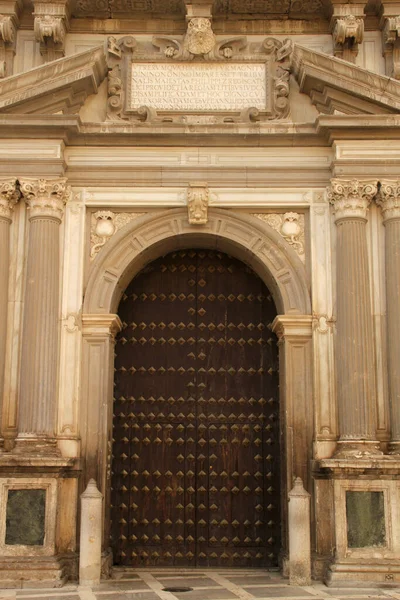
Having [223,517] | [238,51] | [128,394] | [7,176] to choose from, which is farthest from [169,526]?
[238,51]

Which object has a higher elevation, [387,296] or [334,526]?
[387,296]

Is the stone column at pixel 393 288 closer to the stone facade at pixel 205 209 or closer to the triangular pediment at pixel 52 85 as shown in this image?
the stone facade at pixel 205 209

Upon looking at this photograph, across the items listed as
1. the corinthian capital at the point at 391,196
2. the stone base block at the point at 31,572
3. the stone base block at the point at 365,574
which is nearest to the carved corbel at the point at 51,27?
the corinthian capital at the point at 391,196

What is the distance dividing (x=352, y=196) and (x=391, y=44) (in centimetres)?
263

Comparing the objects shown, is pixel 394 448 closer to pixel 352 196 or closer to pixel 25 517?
pixel 352 196

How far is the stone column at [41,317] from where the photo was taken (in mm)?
11469

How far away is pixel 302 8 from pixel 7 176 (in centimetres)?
517

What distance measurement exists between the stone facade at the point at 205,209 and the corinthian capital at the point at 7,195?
5 centimetres

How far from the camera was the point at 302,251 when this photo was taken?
40.8ft

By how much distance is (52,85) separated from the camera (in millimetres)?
12156

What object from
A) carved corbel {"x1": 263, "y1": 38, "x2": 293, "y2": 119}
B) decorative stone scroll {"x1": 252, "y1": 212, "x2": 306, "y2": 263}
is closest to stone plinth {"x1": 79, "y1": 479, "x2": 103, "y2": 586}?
decorative stone scroll {"x1": 252, "y1": 212, "x2": 306, "y2": 263}

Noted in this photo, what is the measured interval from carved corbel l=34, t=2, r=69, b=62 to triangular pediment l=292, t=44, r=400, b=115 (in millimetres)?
3538

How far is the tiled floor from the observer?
10016mm

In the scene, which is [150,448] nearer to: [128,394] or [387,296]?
[128,394]
